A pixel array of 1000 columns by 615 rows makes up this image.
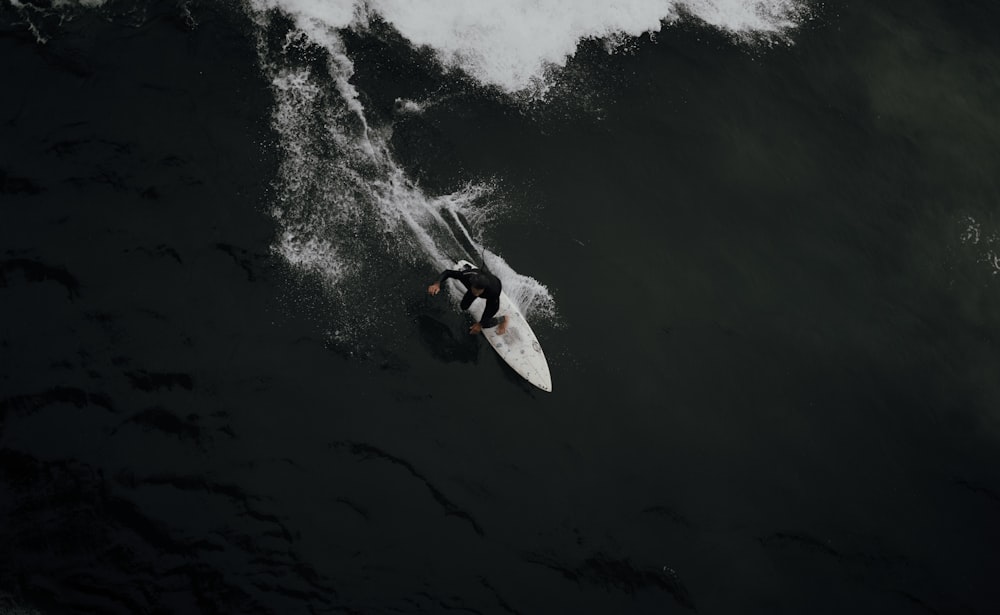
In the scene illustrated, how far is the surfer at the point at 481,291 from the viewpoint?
36.6ft

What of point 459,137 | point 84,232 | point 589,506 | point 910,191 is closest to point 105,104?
point 84,232

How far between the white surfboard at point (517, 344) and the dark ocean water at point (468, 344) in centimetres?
30

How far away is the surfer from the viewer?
36.6 feet

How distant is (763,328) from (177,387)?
35.2 feet

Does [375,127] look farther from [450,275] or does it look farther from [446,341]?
[446,341]

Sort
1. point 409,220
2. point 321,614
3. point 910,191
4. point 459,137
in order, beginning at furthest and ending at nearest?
point 910,191 → point 459,137 → point 409,220 → point 321,614

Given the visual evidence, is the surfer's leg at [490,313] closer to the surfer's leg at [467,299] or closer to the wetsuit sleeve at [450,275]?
the surfer's leg at [467,299]

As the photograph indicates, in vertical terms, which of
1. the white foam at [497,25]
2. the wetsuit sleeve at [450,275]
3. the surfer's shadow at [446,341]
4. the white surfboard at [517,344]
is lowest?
the surfer's shadow at [446,341]

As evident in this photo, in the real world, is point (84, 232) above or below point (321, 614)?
above

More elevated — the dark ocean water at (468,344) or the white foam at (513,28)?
the white foam at (513,28)

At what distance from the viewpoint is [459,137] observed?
1394cm

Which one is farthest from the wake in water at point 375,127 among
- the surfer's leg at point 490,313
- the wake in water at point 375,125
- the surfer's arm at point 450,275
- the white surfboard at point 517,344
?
the surfer's arm at point 450,275

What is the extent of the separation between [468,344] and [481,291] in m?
1.56

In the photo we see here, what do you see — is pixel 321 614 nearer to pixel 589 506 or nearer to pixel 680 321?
pixel 589 506
